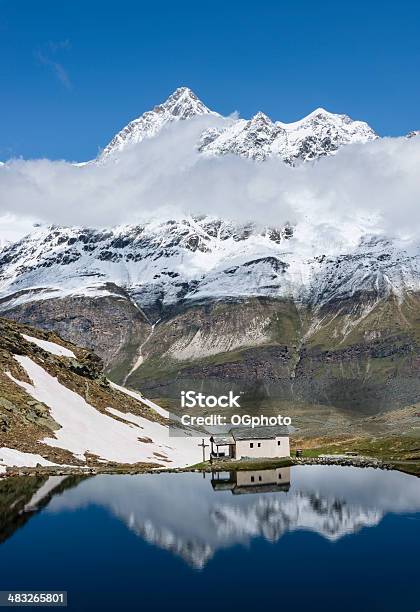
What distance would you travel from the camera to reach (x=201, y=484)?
308 ft

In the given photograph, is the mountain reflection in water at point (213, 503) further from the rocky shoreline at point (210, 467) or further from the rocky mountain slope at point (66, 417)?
the rocky mountain slope at point (66, 417)

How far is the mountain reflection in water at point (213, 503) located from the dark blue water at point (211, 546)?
209 mm

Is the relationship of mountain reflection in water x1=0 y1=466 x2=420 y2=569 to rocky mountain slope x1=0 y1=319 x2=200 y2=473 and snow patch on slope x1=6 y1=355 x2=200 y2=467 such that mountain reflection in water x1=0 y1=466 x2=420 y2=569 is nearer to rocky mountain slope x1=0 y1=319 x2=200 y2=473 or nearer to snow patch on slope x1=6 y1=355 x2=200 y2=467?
rocky mountain slope x1=0 y1=319 x2=200 y2=473

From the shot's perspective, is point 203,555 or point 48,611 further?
point 203,555

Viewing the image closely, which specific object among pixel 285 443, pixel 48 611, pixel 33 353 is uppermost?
pixel 33 353

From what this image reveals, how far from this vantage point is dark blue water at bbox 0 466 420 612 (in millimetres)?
46250

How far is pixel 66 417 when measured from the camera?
119062 millimetres

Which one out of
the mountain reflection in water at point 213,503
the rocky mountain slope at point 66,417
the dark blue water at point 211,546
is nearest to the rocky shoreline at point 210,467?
the rocky mountain slope at point 66,417

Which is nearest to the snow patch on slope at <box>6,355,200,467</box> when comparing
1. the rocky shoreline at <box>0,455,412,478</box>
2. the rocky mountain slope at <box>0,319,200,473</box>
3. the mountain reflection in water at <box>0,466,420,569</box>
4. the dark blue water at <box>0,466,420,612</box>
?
the rocky mountain slope at <box>0,319,200,473</box>

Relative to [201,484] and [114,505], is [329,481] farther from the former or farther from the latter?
[114,505]

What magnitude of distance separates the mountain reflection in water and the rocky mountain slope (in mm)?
12675

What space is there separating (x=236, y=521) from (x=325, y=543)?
37.7ft

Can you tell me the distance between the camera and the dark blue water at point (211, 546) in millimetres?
46250

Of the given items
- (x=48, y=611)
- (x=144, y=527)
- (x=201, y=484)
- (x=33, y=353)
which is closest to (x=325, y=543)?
(x=144, y=527)
